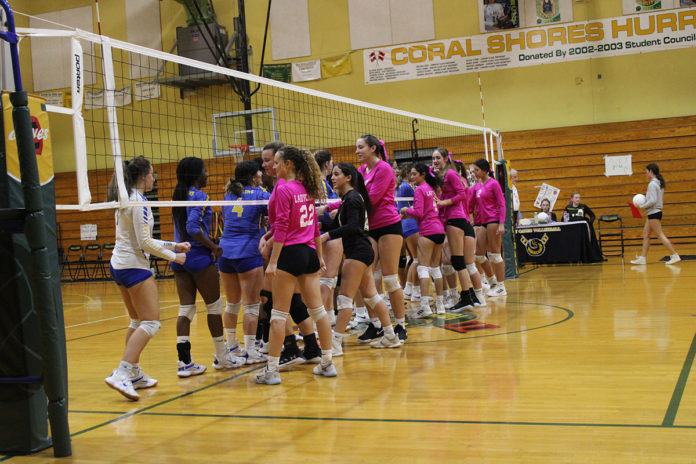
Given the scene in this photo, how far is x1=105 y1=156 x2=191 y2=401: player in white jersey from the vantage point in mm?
4555

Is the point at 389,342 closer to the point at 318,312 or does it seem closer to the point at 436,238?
the point at 318,312

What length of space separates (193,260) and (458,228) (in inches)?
146

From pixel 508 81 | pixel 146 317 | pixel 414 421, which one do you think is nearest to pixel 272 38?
pixel 508 81

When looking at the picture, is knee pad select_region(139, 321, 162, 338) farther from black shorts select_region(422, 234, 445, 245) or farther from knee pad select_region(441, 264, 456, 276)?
knee pad select_region(441, 264, 456, 276)

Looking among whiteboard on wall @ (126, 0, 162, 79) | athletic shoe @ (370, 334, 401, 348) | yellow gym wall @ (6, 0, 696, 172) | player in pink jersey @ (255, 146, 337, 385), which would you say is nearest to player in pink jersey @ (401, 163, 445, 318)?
athletic shoe @ (370, 334, 401, 348)

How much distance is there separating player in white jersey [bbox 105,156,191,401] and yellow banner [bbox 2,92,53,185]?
985mm

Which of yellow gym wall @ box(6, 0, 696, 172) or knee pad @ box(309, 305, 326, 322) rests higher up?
yellow gym wall @ box(6, 0, 696, 172)

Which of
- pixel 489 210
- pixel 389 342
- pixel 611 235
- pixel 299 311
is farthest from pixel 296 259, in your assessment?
pixel 611 235

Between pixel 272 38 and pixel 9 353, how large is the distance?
1563 cm

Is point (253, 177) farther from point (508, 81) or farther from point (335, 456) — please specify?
point (508, 81)

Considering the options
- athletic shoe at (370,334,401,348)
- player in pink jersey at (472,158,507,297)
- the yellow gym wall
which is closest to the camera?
athletic shoe at (370,334,401,348)

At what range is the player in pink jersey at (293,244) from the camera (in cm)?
464

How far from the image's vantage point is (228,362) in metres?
5.54

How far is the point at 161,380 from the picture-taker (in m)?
5.29
